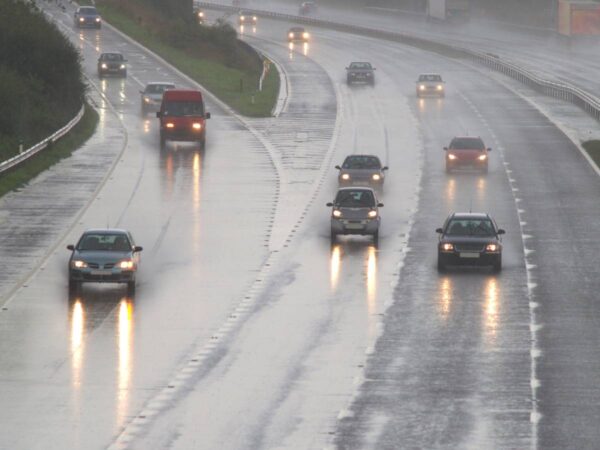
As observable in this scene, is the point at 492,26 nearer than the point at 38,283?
No

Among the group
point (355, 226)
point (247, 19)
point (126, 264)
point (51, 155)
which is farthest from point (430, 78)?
point (247, 19)

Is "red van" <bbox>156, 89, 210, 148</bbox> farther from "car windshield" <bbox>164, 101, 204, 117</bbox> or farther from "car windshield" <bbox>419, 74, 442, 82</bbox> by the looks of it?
"car windshield" <bbox>419, 74, 442, 82</bbox>

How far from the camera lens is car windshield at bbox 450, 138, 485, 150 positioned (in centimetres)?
7194

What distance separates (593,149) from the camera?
78000 millimetres

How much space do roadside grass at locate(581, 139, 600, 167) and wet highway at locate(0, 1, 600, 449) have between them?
2.54 feet

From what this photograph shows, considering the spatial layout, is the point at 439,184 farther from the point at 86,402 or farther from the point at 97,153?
the point at 86,402

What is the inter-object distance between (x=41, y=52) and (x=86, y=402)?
62323mm

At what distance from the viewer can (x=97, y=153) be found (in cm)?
7506

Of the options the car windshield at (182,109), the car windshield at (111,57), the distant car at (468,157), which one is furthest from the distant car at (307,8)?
the distant car at (468,157)

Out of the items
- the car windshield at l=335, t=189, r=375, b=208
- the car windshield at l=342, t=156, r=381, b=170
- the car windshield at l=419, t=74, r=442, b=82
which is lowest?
→ the car windshield at l=342, t=156, r=381, b=170

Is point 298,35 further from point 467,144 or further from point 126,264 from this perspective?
point 126,264

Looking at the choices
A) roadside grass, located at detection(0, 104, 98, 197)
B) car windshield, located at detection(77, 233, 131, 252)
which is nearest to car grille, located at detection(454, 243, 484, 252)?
car windshield, located at detection(77, 233, 131, 252)

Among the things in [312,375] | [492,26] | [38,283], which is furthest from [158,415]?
[492,26]

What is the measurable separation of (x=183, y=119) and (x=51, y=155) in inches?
298
